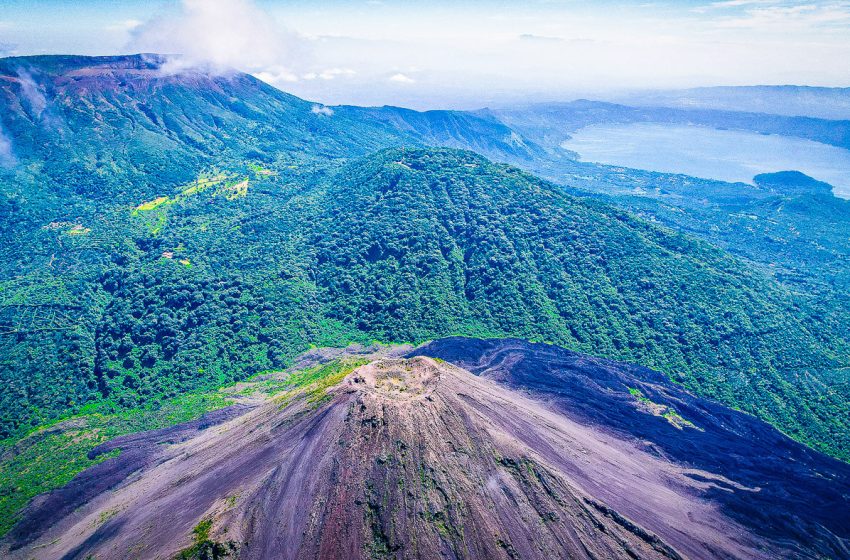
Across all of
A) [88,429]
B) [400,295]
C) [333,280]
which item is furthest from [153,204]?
[400,295]

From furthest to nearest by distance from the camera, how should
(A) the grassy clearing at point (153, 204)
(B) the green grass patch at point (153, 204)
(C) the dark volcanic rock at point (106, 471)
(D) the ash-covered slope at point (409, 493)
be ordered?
(B) the green grass patch at point (153, 204)
(A) the grassy clearing at point (153, 204)
(C) the dark volcanic rock at point (106, 471)
(D) the ash-covered slope at point (409, 493)

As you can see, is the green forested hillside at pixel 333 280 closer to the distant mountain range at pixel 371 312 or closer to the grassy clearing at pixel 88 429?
the distant mountain range at pixel 371 312

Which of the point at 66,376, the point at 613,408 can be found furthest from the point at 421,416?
the point at 66,376

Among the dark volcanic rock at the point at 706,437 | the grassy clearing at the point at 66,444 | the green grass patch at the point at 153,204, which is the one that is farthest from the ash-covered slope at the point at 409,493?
the green grass patch at the point at 153,204

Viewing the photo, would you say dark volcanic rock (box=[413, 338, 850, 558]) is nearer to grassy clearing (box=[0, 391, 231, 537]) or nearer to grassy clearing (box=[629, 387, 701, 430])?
grassy clearing (box=[629, 387, 701, 430])

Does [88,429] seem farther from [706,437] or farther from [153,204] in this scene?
[153,204]

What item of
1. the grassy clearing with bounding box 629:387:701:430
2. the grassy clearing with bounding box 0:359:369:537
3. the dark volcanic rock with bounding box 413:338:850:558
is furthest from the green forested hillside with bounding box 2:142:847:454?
the grassy clearing with bounding box 629:387:701:430
